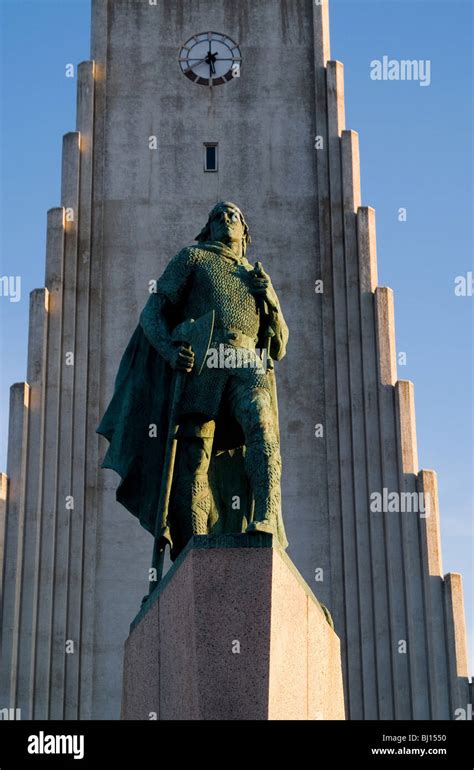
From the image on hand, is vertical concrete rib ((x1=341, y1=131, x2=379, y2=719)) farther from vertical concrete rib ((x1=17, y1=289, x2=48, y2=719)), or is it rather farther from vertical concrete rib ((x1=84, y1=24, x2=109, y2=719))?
vertical concrete rib ((x1=17, y1=289, x2=48, y2=719))

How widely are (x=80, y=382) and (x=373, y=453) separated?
200 inches

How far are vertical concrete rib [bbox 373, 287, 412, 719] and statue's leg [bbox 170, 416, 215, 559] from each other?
41.3 ft

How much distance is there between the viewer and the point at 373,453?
78.0 ft

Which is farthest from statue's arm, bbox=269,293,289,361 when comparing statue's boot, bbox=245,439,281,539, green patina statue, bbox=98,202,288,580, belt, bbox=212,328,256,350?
statue's boot, bbox=245,439,281,539

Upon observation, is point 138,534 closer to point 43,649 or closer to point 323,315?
point 43,649

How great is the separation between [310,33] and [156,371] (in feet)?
58.4

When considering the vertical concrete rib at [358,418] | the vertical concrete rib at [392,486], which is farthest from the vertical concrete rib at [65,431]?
the vertical concrete rib at [392,486]

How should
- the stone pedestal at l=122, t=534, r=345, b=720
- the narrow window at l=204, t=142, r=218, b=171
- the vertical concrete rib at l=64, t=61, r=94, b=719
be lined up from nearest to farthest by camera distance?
the stone pedestal at l=122, t=534, r=345, b=720, the vertical concrete rib at l=64, t=61, r=94, b=719, the narrow window at l=204, t=142, r=218, b=171

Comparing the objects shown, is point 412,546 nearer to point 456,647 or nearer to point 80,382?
point 456,647

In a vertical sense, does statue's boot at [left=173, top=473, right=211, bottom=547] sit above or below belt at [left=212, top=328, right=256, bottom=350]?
below

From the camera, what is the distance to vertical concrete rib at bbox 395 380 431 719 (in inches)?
870

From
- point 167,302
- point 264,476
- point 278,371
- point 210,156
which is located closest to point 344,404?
point 278,371

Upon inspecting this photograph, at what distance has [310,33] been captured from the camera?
27375 mm
